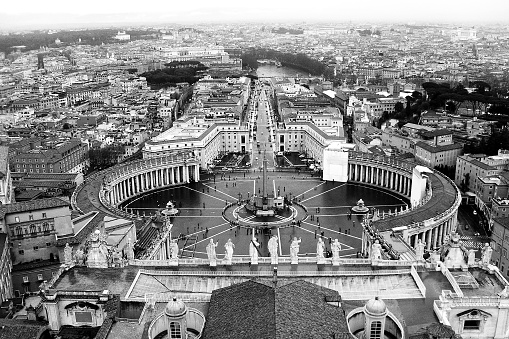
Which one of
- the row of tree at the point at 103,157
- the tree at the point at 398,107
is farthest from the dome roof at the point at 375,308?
the tree at the point at 398,107

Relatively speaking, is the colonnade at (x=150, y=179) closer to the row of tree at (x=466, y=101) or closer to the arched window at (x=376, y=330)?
the arched window at (x=376, y=330)

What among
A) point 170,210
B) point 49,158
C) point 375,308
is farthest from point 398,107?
point 375,308

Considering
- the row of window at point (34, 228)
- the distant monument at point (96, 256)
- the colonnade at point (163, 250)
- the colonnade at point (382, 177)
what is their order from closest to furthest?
the distant monument at point (96, 256)
the colonnade at point (163, 250)
the row of window at point (34, 228)
the colonnade at point (382, 177)

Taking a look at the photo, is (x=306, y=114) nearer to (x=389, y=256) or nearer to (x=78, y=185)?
(x=78, y=185)

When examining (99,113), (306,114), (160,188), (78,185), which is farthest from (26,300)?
(99,113)

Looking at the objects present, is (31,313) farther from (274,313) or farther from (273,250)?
(274,313)

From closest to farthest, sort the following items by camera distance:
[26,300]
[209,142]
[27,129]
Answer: [26,300] → [209,142] → [27,129]

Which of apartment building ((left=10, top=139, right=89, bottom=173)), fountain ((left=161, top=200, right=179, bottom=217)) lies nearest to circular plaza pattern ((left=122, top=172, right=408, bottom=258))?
fountain ((left=161, top=200, right=179, bottom=217))
